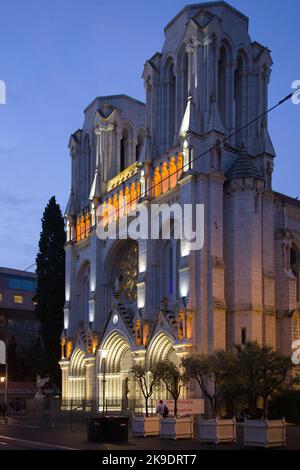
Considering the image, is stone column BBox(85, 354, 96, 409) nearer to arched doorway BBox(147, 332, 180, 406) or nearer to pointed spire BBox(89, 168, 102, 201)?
arched doorway BBox(147, 332, 180, 406)

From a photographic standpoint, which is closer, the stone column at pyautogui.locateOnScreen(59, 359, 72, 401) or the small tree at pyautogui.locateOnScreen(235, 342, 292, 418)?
the small tree at pyautogui.locateOnScreen(235, 342, 292, 418)

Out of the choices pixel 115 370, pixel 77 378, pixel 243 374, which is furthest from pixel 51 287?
pixel 243 374

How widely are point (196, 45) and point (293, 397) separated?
2543cm

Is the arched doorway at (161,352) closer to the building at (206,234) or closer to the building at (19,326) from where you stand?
the building at (206,234)

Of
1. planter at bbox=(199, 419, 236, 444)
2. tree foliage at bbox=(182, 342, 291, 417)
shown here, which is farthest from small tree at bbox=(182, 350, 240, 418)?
planter at bbox=(199, 419, 236, 444)

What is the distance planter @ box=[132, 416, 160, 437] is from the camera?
3012 cm

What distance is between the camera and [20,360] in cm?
9238

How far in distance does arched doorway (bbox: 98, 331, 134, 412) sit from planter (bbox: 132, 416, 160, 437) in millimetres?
23824

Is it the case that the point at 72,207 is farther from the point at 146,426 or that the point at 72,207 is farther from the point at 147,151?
the point at 146,426

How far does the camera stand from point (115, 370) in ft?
186

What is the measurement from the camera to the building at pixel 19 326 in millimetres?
90125

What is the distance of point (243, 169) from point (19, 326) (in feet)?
192

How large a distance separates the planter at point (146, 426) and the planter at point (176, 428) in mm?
1253

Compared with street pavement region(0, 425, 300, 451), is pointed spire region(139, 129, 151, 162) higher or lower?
higher
